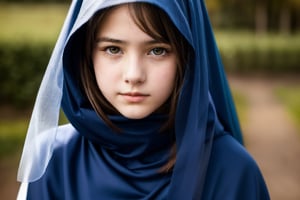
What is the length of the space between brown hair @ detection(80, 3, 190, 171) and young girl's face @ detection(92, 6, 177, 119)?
1 centimetres

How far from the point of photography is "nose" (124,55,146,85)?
147 centimetres

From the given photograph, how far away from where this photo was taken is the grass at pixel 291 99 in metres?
10.3

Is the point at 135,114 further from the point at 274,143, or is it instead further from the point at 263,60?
the point at 263,60

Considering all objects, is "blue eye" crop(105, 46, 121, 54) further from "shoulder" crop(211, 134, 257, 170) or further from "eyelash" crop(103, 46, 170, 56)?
"shoulder" crop(211, 134, 257, 170)

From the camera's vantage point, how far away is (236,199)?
162cm

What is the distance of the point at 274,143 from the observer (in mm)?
8188

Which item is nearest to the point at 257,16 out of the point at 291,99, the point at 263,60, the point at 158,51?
the point at 263,60

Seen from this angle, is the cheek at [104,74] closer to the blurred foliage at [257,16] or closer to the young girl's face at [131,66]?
the young girl's face at [131,66]

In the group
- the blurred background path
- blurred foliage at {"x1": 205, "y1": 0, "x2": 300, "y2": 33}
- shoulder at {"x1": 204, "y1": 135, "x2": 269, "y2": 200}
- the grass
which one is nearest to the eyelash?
shoulder at {"x1": 204, "y1": 135, "x2": 269, "y2": 200}

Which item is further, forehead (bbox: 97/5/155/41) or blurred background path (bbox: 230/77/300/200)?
blurred background path (bbox: 230/77/300/200)

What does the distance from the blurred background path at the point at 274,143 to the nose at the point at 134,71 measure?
4.70 m

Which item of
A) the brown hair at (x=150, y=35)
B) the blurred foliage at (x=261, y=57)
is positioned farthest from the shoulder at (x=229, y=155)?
the blurred foliage at (x=261, y=57)

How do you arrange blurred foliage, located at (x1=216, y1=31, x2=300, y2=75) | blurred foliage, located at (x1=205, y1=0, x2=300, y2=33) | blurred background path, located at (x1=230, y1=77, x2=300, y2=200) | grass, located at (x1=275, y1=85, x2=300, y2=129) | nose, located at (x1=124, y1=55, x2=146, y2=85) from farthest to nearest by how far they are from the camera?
1. blurred foliage, located at (x1=205, y1=0, x2=300, y2=33)
2. blurred foliage, located at (x1=216, y1=31, x2=300, y2=75)
3. grass, located at (x1=275, y1=85, x2=300, y2=129)
4. blurred background path, located at (x1=230, y1=77, x2=300, y2=200)
5. nose, located at (x1=124, y1=55, x2=146, y2=85)

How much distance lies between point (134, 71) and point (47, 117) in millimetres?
314
